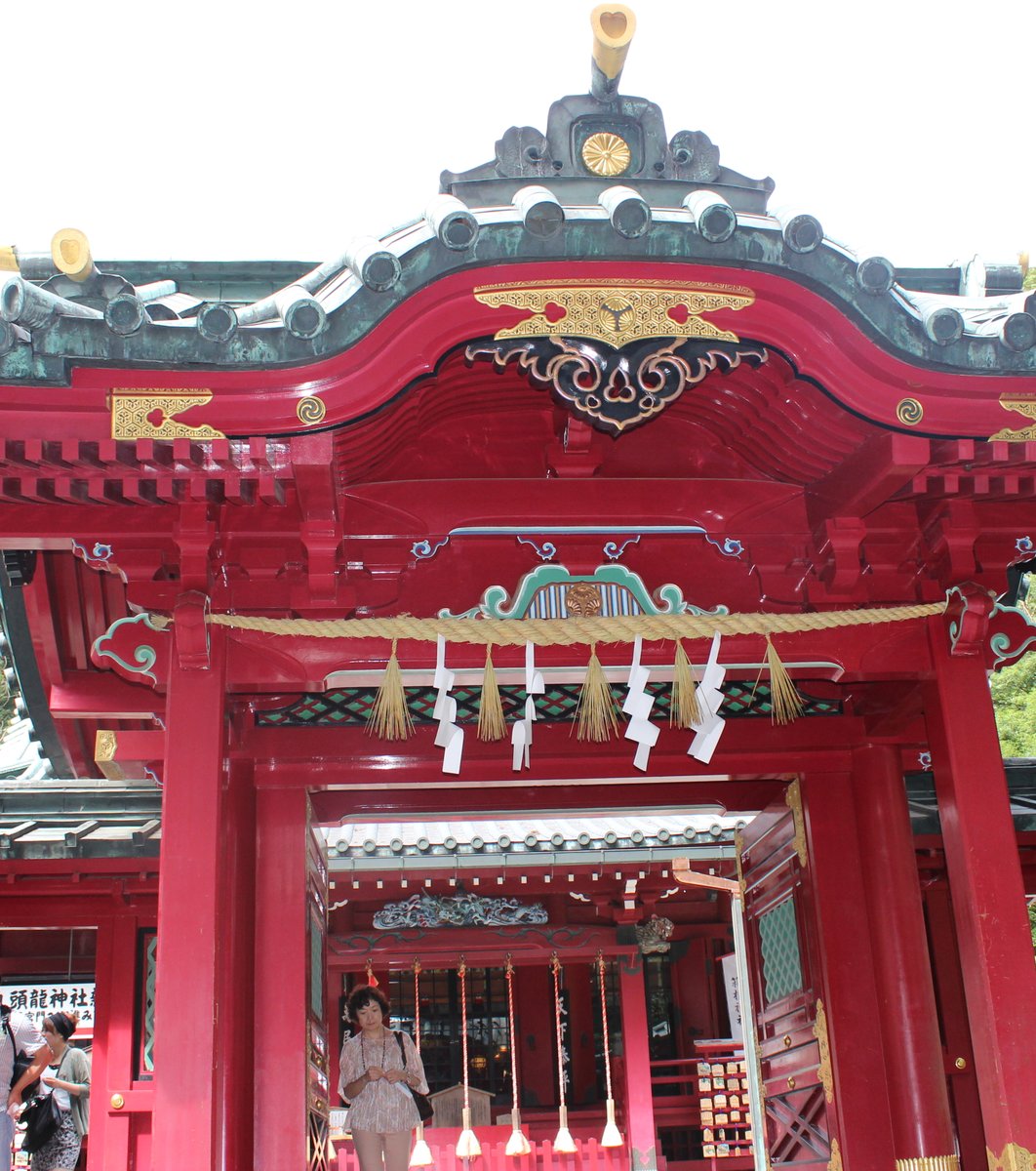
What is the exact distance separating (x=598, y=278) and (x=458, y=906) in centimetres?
864

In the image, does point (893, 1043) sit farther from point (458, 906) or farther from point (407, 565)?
point (458, 906)

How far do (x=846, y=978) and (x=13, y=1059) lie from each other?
14.8ft

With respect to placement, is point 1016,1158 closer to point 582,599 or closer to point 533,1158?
point 582,599

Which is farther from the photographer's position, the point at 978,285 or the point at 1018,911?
the point at 978,285

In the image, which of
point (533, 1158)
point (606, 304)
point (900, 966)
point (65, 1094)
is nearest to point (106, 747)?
point (65, 1094)

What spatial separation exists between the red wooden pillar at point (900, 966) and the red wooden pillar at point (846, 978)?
0.06 metres

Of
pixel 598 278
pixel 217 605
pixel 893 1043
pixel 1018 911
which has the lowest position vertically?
pixel 893 1043

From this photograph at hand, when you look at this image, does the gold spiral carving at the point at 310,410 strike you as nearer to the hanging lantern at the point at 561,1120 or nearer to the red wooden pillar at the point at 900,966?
the red wooden pillar at the point at 900,966

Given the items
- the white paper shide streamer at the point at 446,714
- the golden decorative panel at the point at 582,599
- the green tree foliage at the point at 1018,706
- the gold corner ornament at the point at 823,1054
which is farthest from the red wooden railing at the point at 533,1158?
the green tree foliage at the point at 1018,706

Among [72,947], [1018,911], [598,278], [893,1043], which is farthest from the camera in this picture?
[72,947]

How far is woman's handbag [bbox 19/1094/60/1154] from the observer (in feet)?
26.0

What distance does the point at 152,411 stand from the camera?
4934 millimetres

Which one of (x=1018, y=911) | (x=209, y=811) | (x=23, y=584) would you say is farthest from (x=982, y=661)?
(x=23, y=584)

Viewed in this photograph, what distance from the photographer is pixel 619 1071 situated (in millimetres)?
13398
